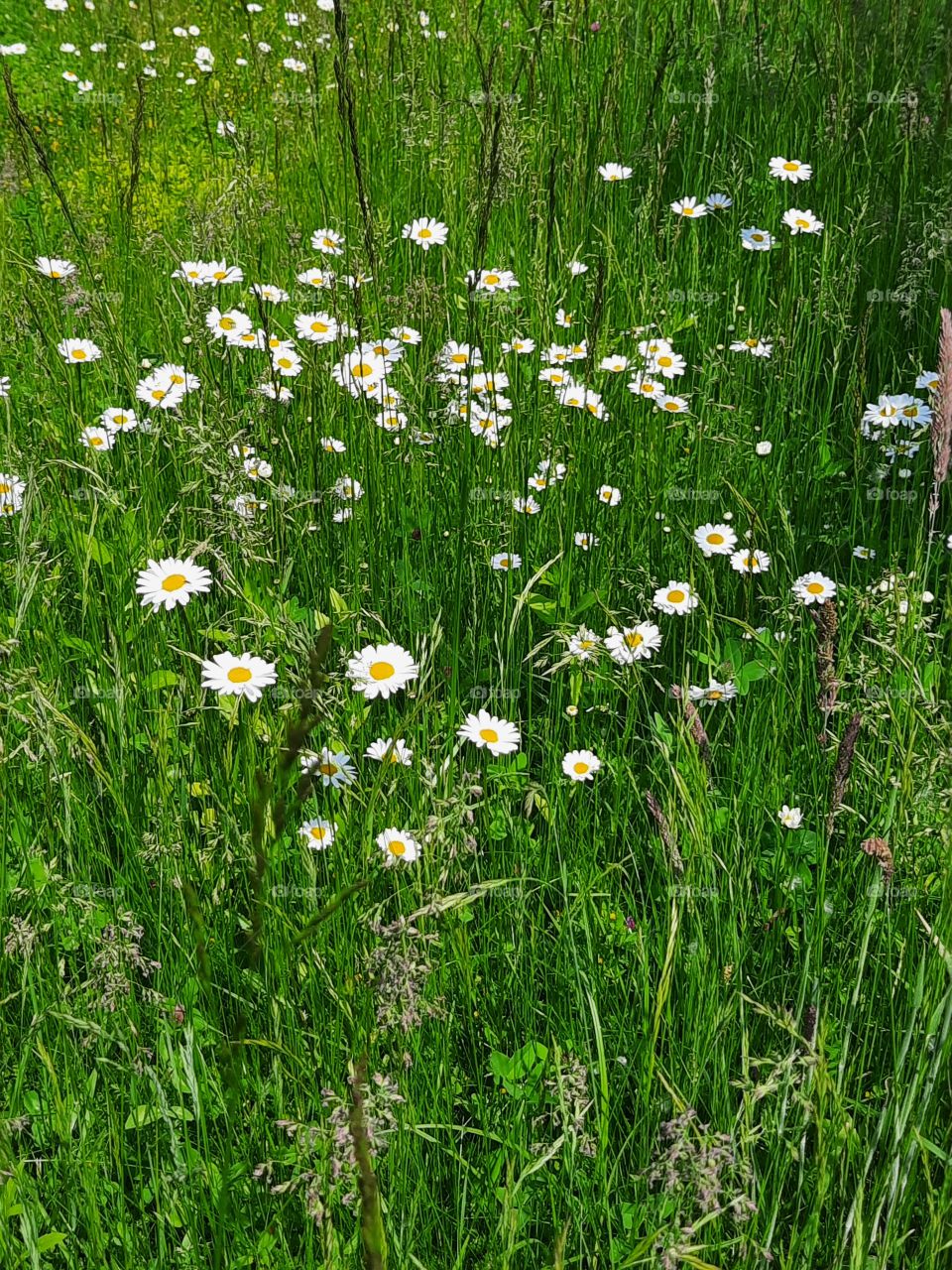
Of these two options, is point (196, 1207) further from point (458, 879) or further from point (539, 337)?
point (539, 337)

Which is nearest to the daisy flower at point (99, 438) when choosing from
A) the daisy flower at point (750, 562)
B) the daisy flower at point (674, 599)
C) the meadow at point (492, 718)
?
the meadow at point (492, 718)

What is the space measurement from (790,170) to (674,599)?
173cm

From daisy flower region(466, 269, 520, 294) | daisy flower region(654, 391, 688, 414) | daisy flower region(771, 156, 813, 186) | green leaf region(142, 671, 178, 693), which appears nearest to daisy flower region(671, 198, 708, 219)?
daisy flower region(771, 156, 813, 186)

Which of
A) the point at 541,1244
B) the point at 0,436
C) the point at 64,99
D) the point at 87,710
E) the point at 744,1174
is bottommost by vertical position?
the point at 541,1244

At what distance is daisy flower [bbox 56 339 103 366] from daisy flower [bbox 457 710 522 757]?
143cm

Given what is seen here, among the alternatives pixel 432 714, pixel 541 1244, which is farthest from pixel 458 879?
pixel 541 1244

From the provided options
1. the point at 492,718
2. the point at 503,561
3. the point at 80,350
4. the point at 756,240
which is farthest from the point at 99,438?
the point at 756,240

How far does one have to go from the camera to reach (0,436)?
6.64 ft

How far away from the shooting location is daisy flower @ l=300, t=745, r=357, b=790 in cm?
128

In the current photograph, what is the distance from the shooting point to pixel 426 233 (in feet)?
9.64

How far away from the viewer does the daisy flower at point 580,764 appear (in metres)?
1.66

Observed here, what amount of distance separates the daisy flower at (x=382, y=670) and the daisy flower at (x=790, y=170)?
208cm

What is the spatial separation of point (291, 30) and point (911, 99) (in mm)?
3764

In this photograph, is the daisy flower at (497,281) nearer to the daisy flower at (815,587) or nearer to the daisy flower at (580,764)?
the daisy flower at (815,587)
